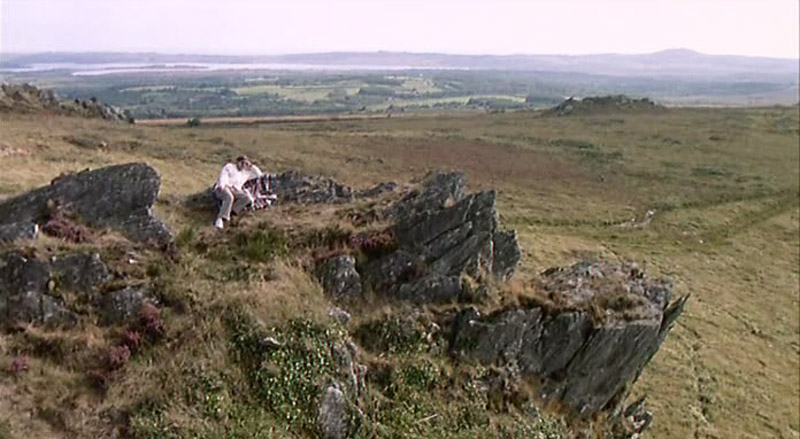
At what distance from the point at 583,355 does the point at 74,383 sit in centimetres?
1126

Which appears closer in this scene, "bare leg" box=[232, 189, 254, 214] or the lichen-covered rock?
"bare leg" box=[232, 189, 254, 214]

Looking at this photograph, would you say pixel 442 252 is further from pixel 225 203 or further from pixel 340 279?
pixel 225 203

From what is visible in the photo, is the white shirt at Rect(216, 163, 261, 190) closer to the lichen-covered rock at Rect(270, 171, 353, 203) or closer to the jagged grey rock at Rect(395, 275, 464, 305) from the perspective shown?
the lichen-covered rock at Rect(270, 171, 353, 203)

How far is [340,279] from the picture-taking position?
1574cm

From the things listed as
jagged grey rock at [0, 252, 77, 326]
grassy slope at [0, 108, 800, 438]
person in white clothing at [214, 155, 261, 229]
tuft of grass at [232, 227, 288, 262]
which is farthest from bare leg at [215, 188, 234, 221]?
jagged grey rock at [0, 252, 77, 326]

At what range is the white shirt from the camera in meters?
19.1

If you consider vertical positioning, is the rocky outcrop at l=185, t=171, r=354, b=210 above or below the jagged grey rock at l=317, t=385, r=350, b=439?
above

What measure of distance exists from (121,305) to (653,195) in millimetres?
53542

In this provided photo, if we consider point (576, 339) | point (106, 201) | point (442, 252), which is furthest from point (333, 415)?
point (106, 201)

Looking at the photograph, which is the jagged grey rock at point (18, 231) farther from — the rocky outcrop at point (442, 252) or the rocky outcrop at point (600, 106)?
the rocky outcrop at point (600, 106)

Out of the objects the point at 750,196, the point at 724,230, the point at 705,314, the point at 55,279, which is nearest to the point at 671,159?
the point at 750,196

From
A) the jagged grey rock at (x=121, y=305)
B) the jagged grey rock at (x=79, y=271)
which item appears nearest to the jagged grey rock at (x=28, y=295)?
the jagged grey rock at (x=79, y=271)

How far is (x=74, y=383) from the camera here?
12070 millimetres

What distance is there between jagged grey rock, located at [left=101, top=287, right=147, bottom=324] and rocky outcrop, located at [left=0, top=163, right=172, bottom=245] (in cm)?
228
